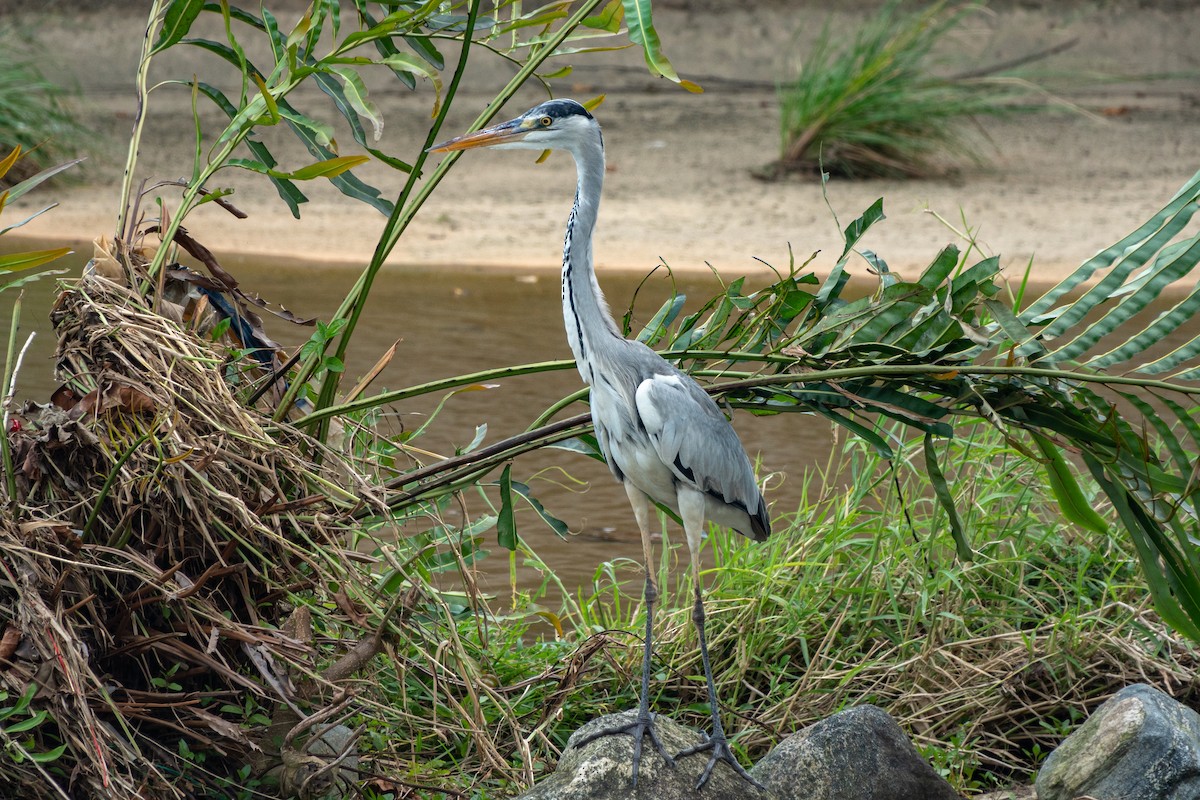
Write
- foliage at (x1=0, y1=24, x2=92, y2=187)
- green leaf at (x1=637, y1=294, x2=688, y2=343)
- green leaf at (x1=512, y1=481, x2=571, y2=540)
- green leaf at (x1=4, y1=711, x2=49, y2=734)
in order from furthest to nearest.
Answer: foliage at (x1=0, y1=24, x2=92, y2=187)
green leaf at (x1=637, y1=294, x2=688, y2=343)
green leaf at (x1=512, y1=481, x2=571, y2=540)
green leaf at (x1=4, y1=711, x2=49, y2=734)

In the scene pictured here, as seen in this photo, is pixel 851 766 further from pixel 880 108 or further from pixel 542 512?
pixel 880 108

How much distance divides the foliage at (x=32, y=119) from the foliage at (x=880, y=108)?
523 centimetres

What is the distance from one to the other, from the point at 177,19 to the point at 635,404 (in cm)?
139

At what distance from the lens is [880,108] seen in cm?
994

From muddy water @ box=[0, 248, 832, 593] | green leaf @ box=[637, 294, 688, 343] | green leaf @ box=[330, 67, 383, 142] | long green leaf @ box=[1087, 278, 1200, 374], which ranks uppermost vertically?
green leaf @ box=[330, 67, 383, 142]

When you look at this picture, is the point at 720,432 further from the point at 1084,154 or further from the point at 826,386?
the point at 1084,154

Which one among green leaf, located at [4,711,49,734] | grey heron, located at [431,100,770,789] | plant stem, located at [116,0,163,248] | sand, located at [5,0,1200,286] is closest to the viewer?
green leaf, located at [4,711,49,734]

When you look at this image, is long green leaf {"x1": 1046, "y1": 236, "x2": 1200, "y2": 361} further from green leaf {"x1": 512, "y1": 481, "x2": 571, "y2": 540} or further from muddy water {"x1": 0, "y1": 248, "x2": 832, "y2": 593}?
muddy water {"x1": 0, "y1": 248, "x2": 832, "y2": 593}

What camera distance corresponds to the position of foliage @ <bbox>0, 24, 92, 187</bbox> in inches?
375

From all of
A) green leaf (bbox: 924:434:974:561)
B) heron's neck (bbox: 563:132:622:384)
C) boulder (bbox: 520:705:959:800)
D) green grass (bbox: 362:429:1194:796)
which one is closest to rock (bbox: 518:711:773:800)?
boulder (bbox: 520:705:959:800)

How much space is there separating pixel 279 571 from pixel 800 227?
6701mm

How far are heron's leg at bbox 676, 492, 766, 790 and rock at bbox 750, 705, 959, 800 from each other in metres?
0.08

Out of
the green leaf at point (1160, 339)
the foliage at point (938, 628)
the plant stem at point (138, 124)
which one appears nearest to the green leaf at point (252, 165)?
the plant stem at point (138, 124)

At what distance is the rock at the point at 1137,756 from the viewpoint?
3.02 metres
